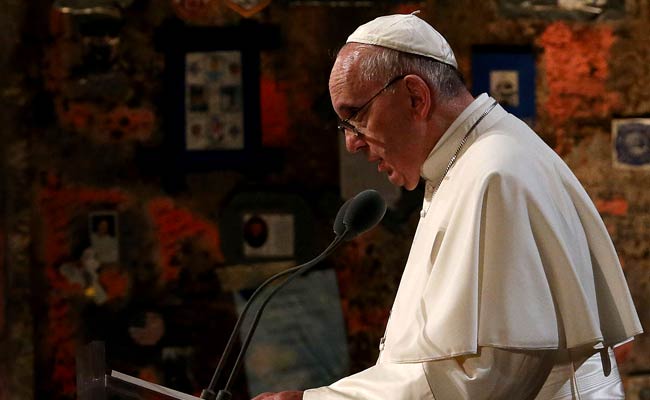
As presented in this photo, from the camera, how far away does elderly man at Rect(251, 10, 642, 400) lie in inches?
87.4

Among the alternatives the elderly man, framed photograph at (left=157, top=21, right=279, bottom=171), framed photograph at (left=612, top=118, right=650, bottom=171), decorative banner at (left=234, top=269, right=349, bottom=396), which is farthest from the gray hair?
framed photograph at (left=612, top=118, right=650, bottom=171)

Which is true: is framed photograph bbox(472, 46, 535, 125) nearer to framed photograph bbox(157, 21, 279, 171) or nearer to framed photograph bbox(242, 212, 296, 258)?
framed photograph bbox(157, 21, 279, 171)

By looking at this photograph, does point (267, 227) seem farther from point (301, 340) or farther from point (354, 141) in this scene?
point (354, 141)

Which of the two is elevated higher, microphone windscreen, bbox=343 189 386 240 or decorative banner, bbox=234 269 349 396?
microphone windscreen, bbox=343 189 386 240

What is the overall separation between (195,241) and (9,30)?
47.2 inches

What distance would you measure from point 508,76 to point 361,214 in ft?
9.05

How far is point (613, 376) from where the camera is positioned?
96.7 inches

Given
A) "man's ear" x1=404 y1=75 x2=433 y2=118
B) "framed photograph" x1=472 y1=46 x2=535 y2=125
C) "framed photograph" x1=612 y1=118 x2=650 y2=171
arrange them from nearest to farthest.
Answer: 1. "man's ear" x1=404 y1=75 x2=433 y2=118
2. "framed photograph" x1=472 y1=46 x2=535 y2=125
3. "framed photograph" x1=612 y1=118 x2=650 y2=171

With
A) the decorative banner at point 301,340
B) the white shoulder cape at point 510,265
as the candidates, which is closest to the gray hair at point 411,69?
the white shoulder cape at point 510,265

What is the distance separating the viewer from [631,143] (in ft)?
17.4

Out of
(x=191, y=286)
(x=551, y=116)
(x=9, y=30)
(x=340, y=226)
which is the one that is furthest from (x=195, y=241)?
(x=340, y=226)

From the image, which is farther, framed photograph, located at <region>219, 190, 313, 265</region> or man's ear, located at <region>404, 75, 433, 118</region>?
framed photograph, located at <region>219, 190, 313, 265</region>

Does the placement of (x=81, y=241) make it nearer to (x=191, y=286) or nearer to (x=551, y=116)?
(x=191, y=286)

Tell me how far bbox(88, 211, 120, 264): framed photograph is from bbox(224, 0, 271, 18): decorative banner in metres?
1.03
